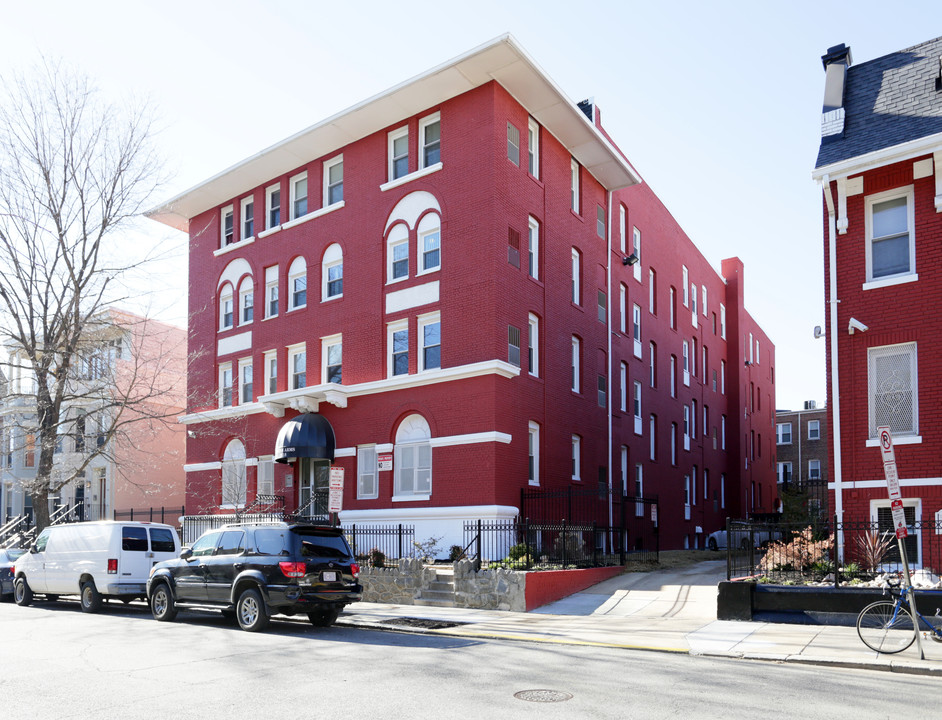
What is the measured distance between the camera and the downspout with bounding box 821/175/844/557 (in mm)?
17266

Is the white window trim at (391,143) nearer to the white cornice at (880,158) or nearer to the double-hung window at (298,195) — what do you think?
the double-hung window at (298,195)

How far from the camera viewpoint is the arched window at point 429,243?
85.3 ft

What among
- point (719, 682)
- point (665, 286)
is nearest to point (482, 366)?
point (719, 682)

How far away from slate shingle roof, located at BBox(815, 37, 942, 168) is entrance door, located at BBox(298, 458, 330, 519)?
17778 mm

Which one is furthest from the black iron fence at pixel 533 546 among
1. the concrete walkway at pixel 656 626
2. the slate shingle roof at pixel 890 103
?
the slate shingle roof at pixel 890 103

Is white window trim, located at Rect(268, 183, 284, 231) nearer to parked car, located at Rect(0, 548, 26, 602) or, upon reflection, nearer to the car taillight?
parked car, located at Rect(0, 548, 26, 602)

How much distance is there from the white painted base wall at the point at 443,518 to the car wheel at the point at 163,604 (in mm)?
8560

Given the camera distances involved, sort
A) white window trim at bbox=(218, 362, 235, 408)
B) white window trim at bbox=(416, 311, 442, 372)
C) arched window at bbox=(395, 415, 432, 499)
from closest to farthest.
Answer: arched window at bbox=(395, 415, 432, 499) → white window trim at bbox=(416, 311, 442, 372) → white window trim at bbox=(218, 362, 235, 408)

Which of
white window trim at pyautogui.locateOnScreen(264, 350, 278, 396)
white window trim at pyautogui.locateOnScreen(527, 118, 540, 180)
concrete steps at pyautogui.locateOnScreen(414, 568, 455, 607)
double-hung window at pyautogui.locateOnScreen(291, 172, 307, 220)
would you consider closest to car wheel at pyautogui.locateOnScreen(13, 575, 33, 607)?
concrete steps at pyautogui.locateOnScreen(414, 568, 455, 607)

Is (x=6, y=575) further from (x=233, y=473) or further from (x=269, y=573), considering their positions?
(x=269, y=573)

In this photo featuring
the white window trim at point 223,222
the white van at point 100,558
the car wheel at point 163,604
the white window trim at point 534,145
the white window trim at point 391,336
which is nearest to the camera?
the car wheel at point 163,604

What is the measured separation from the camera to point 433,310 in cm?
2575

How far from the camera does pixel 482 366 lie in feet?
77.8

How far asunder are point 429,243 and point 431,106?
4203mm
